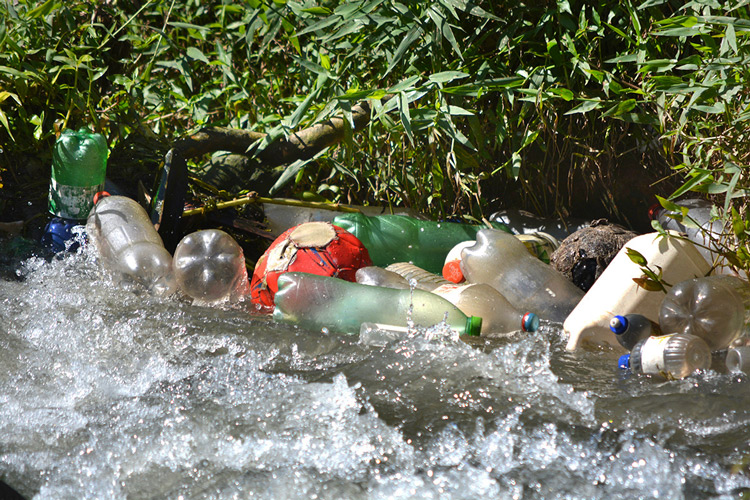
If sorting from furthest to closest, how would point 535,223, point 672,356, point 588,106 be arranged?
point 535,223
point 588,106
point 672,356

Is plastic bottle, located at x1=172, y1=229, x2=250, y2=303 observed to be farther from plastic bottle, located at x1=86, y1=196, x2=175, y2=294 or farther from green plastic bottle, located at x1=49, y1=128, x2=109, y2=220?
green plastic bottle, located at x1=49, y1=128, x2=109, y2=220

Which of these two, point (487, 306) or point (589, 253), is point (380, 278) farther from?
point (589, 253)

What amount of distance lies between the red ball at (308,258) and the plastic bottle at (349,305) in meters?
0.18

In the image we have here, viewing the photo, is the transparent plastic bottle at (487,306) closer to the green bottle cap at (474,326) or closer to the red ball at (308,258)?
the green bottle cap at (474,326)

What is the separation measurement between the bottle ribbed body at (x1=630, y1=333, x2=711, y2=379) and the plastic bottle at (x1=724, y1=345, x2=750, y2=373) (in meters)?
0.05

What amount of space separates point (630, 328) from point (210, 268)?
1.38 metres

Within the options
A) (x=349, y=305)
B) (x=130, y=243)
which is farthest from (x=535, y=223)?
(x=130, y=243)

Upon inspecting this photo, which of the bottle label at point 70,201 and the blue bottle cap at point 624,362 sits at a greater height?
the blue bottle cap at point 624,362

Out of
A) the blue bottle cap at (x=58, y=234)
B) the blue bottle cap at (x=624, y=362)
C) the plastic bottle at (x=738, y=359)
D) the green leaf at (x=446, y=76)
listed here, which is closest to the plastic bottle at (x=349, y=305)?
the blue bottle cap at (x=624, y=362)

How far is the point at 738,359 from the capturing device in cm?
177

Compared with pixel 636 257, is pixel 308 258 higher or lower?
lower

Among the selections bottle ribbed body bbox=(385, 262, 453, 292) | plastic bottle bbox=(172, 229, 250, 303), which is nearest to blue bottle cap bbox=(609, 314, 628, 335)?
bottle ribbed body bbox=(385, 262, 453, 292)

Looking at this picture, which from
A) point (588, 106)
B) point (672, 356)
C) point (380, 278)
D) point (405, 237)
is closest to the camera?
point (672, 356)

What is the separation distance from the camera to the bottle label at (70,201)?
2.82 metres
